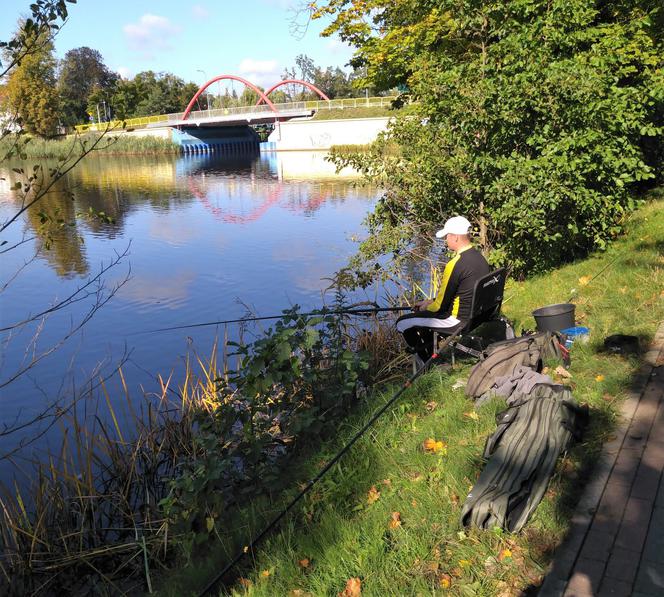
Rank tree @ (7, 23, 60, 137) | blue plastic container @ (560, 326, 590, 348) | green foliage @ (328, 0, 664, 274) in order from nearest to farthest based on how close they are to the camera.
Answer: tree @ (7, 23, 60, 137)
blue plastic container @ (560, 326, 590, 348)
green foliage @ (328, 0, 664, 274)

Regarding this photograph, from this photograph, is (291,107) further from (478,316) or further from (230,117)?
(478,316)

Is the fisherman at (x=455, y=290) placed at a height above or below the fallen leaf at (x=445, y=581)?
above

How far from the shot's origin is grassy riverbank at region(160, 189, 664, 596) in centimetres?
300

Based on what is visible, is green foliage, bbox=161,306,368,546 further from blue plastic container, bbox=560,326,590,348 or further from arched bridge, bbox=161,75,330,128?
arched bridge, bbox=161,75,330,128

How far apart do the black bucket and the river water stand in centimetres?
389

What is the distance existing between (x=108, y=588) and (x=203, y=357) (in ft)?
15.8

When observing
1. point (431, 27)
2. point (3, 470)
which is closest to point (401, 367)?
point (3, 470)

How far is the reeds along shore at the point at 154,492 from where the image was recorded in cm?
457

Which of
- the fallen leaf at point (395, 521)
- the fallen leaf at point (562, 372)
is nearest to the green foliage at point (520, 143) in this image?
the fallen leaf at point (562, 372)

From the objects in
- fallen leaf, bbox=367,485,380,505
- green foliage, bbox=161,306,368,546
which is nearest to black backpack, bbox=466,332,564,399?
green foliage, bbox=161,306,368,546

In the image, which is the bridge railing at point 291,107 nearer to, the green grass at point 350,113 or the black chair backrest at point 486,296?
the green grass at point 350,113

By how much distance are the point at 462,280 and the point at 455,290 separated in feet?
0.35

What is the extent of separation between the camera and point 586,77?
7.68m

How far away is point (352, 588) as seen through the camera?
3.04 m
